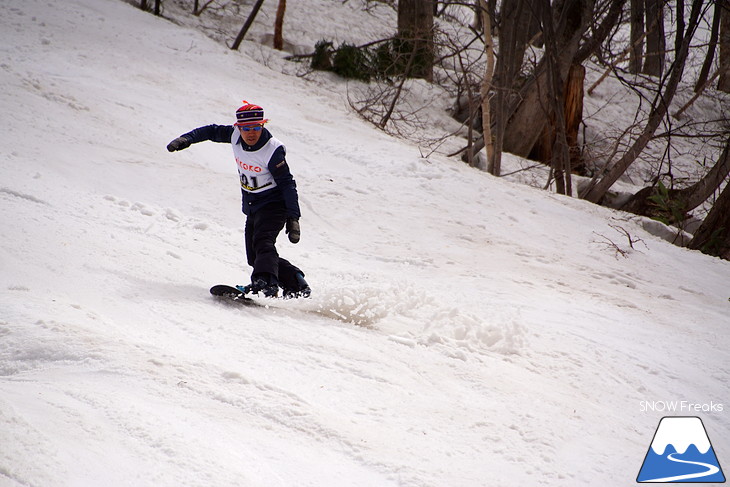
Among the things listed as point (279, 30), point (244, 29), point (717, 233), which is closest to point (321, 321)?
point (717, 233)

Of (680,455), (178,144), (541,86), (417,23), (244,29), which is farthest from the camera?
(417,23)

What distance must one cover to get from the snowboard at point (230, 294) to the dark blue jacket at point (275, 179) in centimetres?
71

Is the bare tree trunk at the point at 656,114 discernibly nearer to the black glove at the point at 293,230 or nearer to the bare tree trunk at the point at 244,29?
the black glove at the point at 293,230

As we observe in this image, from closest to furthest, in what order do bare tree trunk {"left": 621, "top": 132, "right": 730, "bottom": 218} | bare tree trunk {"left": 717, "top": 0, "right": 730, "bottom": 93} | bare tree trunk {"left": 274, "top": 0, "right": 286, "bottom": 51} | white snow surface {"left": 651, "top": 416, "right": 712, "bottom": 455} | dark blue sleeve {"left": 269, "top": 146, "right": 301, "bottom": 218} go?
white snow surface {"left": 651, "top": 416, "right": 712, "bottom": 455}, dark blue sleeve {"left": 269, "top": 146, "right": 301, "bottom": 218}, bare tree trunk {"left": 621, "top": 132, "right": 730, "bottom": 218}, bare tree trunk {"left": 717, "top": 0, "right": 730, "bottom": 93}, bare tree trunk {"left": 274, "top": 0, "right": 286, "bottom": 51}

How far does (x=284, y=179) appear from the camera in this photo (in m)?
4.71

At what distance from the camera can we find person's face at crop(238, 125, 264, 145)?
459cm

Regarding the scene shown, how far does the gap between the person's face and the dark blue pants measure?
1.72ft

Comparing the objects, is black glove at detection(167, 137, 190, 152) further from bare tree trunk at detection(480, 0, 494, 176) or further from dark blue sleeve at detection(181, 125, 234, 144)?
bare tree trunk at detection(480, 0, 494, 176)

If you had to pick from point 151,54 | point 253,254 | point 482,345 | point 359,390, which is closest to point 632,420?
point 482,345

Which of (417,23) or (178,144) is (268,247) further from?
(417,23)

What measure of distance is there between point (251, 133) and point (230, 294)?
1209 mm

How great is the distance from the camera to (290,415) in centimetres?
291

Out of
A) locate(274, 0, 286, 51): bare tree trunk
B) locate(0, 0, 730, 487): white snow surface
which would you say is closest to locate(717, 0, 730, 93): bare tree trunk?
locate(0, 0, 730, 487): white snow surface

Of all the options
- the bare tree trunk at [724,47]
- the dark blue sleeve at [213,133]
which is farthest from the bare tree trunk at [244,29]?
the dark blue sleeve at [213,133]
